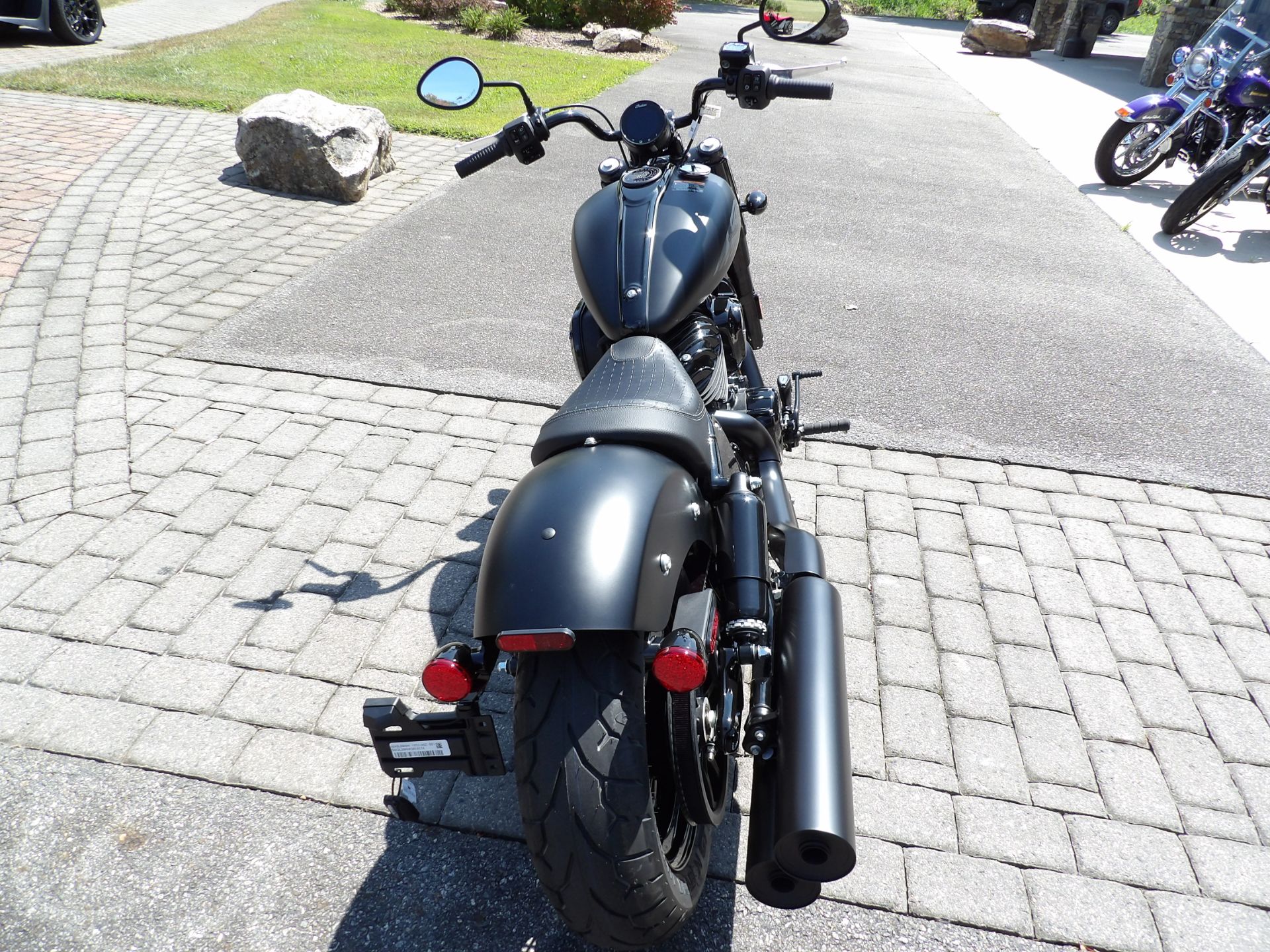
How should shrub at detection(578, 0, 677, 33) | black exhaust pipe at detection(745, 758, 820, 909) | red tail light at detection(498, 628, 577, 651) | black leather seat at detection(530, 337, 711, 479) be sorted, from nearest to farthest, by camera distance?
red tail light at detection(498, 628, 577, 651) < black exhaust pipe at detection(745, 758, 820, 909) < black leather seat at detection(530, 337, 711, 479) < shrub at detection(578, 0, 677, 33)

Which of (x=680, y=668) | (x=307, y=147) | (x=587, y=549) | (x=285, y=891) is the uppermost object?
(x=587, y=549)

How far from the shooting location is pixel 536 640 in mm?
1588

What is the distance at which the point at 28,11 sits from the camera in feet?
38.3

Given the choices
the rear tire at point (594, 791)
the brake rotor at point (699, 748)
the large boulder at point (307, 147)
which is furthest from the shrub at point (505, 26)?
the rear tire at point (594, 791)

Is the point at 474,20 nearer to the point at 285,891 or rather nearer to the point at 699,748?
the point at 285,891

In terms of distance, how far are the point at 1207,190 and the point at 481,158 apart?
6885mm

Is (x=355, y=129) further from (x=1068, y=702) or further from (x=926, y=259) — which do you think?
(x=1068, y=702)

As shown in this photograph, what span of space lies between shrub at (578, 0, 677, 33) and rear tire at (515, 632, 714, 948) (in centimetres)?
1796

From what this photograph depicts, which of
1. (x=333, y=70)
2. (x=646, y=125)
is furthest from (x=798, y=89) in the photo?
(x=333, y=70)

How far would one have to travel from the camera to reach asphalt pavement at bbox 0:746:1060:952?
83.7 inches

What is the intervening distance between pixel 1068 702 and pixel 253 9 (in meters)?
19.6

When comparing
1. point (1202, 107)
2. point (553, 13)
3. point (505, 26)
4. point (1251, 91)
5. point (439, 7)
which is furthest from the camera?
point (553, 13)

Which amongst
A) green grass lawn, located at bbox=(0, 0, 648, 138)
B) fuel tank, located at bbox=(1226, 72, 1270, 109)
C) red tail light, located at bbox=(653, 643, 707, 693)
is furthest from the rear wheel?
red tail light, located at bbox=(653, 643, 707, 693)

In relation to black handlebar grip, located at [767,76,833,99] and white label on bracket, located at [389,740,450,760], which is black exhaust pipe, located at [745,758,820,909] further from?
black handlebar grip, located at [767,76,833,99]
